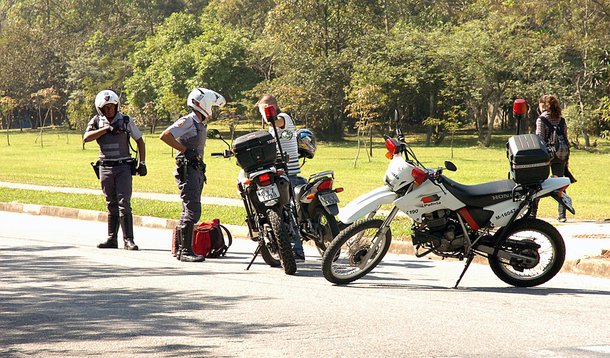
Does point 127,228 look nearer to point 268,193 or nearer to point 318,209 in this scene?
point 318,209

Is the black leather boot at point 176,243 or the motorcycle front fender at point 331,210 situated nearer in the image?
the motorcycle front fender at point 331,210

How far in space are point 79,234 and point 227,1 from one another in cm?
7504

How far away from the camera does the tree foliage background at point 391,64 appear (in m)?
52.0

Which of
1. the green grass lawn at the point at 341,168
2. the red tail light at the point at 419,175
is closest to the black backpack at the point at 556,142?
the green grass lawn at the point at 341,168

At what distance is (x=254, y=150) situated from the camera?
9.93m

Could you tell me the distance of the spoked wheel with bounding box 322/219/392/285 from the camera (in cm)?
906

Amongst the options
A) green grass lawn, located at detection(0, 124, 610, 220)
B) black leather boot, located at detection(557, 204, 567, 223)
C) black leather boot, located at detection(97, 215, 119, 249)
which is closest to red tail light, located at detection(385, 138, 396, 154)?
black leather boot, located at detection(97, 215, 119, 249)

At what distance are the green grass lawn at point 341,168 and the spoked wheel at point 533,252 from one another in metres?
6.81

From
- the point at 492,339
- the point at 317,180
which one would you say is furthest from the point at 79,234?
the point at 492,339

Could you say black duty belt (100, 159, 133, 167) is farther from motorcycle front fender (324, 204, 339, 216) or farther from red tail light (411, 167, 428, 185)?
red tail light (411, 167, 428, 185)

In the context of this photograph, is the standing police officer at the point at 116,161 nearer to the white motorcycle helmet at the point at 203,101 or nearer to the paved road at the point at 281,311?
the paved road at the point at 281,311

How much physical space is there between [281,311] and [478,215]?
7.15 ft

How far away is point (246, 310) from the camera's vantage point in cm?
787

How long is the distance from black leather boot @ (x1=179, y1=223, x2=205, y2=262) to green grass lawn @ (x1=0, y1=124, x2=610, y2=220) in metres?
5.25
